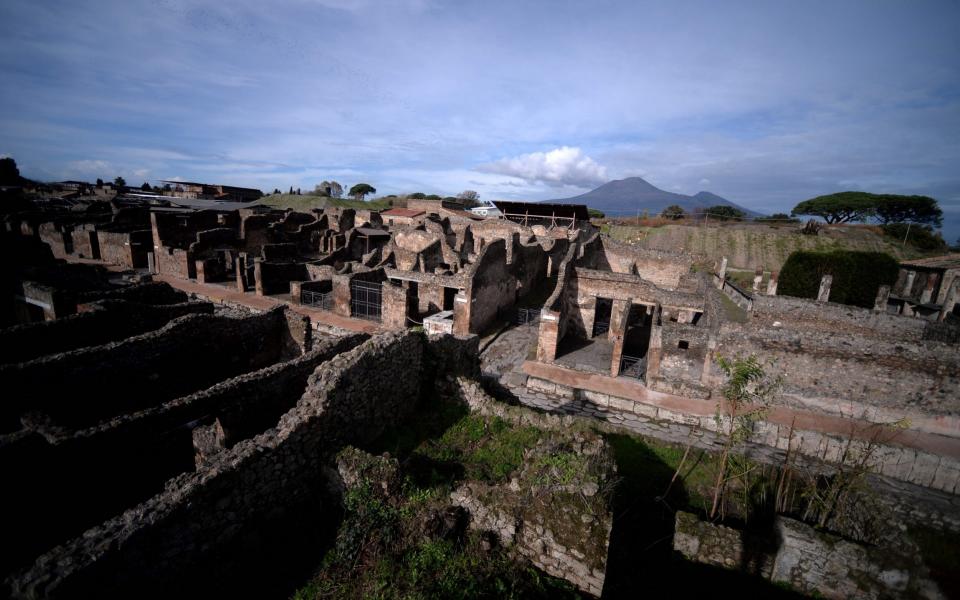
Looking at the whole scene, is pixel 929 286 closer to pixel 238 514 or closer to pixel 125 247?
pixel 238 514

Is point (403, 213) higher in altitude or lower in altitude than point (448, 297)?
higher

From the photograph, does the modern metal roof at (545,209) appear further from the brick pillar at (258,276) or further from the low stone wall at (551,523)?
the low stone wall at (551,523)

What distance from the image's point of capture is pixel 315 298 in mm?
23047

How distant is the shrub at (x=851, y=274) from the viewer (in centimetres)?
2811

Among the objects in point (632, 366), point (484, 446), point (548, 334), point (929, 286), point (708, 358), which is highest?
point (929, 286)

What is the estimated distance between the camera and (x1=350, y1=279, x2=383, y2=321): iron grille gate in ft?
68.7

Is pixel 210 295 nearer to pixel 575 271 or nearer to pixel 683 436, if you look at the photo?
pixel 575 271

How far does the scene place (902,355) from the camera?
44.7ft

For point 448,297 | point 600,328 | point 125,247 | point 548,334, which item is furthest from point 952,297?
point 125,247

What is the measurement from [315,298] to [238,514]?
62.0 feet

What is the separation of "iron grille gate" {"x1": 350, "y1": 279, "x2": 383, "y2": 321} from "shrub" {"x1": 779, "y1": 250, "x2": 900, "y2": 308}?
2949 cm

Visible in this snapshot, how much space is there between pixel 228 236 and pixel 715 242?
153ft

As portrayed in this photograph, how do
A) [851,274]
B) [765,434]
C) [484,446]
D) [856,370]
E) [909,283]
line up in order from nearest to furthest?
[484,446]
[765,434]
[856,370]
[851,274]
[909,283]

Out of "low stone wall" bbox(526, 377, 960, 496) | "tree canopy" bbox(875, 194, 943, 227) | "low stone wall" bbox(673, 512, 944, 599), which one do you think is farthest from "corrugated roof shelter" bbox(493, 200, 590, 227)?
"tree canopy" bbox(875, 194, 943, 227)
